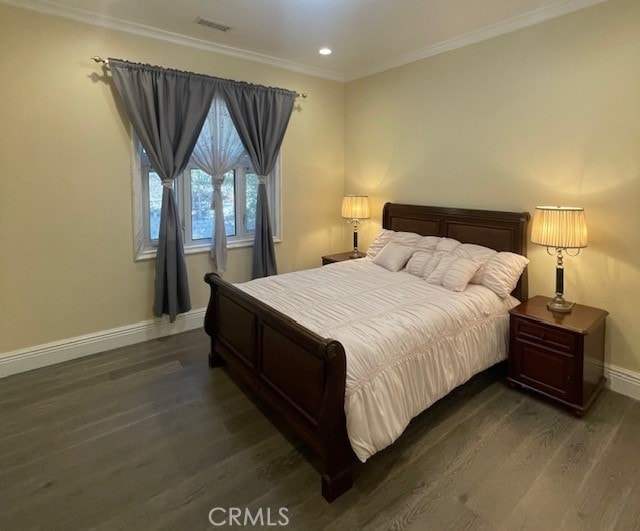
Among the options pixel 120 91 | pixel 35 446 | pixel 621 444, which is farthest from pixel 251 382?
pixel 120 91

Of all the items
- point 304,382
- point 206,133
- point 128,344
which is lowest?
point 128,344

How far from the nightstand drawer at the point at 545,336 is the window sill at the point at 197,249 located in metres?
2.67

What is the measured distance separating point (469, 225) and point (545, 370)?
55.1 inches

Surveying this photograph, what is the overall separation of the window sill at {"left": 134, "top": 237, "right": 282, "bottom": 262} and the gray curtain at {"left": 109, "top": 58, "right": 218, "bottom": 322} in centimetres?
13

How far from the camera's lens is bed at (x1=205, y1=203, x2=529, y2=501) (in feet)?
6.15

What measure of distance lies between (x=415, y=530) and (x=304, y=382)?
82 centimetres

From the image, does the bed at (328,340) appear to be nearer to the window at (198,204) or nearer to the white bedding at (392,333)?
the white bedding at (392,333)

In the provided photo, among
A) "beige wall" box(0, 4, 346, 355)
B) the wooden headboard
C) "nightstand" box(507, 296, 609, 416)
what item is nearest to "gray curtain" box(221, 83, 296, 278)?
"beige wall" box(0, 4, 346, 355)

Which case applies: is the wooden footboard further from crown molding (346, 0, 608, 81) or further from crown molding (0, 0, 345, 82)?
crown molding (346, 0, 608, 81)

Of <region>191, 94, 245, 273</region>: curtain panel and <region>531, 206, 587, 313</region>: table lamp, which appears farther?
<region>191, 94, 245, 273</region>: curtain panel

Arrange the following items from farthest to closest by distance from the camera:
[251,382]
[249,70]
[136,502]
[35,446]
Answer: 1. [249,70]
2. [251,382]
3. [35,446]
4. [136,502]

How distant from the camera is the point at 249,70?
13.0 ft

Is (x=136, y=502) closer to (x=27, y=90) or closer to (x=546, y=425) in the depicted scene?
(x=546, y=425)

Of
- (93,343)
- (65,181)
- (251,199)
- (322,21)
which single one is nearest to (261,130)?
(251,199)
